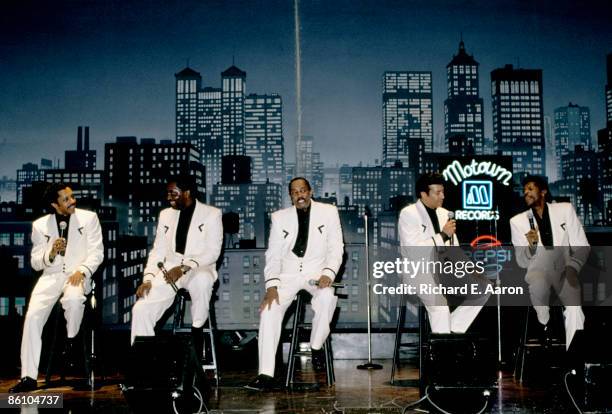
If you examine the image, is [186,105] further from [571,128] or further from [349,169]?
[571,128]

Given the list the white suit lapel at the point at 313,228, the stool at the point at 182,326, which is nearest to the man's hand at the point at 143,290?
the stool at the point at 182,326

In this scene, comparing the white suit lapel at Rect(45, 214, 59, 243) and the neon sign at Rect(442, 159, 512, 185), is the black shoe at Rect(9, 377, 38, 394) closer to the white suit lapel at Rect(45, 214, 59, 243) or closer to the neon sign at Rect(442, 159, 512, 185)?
the white suit lapel at Rect(45, 214, 59, 243)

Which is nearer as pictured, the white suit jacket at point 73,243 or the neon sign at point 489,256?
the white suit jacket at point 73,243

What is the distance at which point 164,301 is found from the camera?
13.3ft

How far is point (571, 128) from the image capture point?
11.4 m

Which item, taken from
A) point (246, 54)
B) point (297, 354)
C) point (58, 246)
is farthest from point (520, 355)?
point (246, 54)

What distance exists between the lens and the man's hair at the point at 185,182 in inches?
174

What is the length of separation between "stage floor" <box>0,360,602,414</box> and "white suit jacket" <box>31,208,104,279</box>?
90cm

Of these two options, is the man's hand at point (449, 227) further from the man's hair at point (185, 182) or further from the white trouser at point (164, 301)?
the man's hair at point (185, 182)

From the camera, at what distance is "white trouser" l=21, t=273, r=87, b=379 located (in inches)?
154

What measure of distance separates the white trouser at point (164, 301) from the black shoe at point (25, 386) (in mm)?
736

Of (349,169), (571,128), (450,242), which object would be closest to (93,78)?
(349,169)

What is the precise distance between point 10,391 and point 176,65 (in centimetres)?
625

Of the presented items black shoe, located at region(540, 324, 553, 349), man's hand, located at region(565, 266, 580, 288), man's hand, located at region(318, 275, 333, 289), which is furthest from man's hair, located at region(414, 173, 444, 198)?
black shoe, located at region(540, 324, 553, 349)
